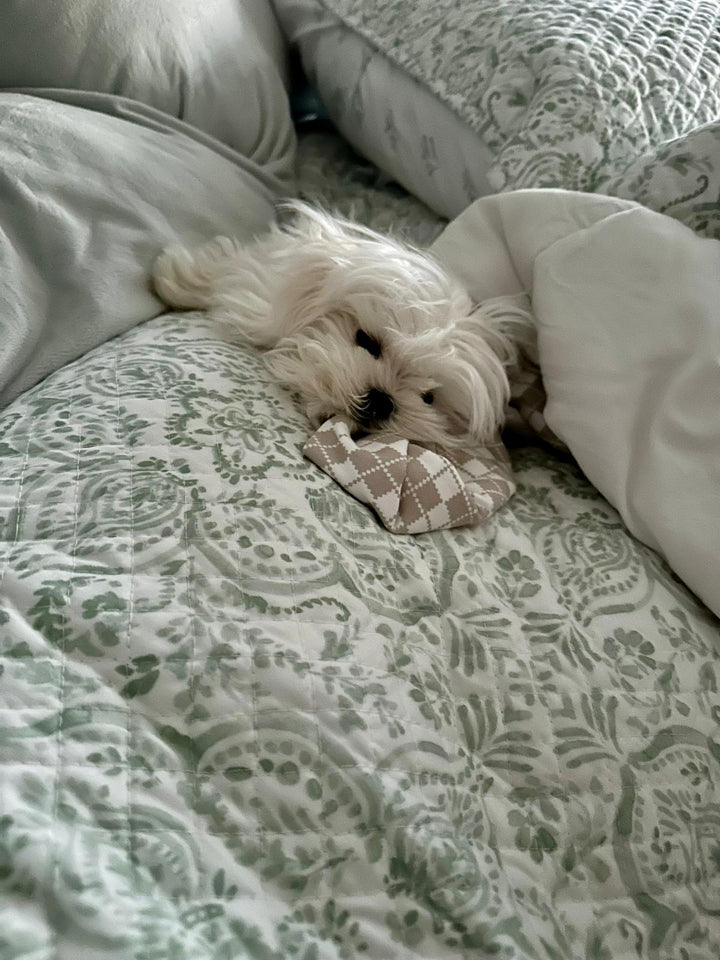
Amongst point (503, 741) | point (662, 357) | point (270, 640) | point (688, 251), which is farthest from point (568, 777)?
point (688, 251)

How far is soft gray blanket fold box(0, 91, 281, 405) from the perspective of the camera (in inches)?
40.4

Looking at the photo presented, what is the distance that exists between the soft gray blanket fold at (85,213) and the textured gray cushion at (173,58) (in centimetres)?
4

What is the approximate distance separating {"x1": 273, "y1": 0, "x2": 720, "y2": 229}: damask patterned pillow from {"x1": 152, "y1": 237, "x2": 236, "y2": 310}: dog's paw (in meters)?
0.42

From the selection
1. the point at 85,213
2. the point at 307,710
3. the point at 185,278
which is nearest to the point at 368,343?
the point at 185,278

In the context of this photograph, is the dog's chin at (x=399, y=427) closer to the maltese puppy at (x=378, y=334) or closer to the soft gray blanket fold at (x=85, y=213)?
the maltese puppy at (x=378, y=334)

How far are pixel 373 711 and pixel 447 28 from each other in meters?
1.13

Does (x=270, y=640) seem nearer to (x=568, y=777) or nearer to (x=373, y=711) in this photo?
(x=373, y=711)

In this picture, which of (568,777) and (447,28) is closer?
(568,777)

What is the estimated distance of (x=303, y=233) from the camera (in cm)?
116

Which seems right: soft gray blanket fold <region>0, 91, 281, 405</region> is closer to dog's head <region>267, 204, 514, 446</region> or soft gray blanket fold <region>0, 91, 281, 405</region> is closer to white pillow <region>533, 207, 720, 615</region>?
dog's head <region>267, 204, 514, 446</region>

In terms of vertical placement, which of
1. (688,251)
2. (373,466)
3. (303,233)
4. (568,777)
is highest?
(688,251)

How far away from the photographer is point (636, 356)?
3.03 feet

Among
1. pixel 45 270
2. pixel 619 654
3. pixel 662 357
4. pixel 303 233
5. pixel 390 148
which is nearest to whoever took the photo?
pixel 619 654

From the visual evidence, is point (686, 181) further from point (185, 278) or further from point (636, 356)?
point (185, 278)
